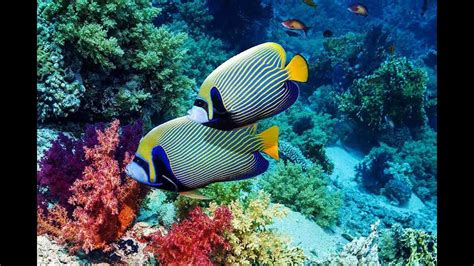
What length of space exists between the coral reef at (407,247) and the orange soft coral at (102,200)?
10.3ft

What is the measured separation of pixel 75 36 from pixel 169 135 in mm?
2756

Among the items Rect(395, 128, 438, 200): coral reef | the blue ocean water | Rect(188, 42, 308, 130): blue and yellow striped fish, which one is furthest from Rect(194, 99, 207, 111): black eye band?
Rect(395, 128, 438, 200): coral reef

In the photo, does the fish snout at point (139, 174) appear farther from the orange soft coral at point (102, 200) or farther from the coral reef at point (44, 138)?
the coral reef at point (44, 138)

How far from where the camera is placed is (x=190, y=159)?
176 centimetres

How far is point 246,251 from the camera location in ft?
9.48

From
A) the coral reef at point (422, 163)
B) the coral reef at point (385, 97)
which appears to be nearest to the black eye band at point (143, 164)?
the coral reef at point (385, 97)

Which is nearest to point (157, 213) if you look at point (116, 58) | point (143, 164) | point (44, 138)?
point (44, 138)

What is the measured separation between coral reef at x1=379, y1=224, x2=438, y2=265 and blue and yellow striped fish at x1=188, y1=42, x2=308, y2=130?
3.39 meters

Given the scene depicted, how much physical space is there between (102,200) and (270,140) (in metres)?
1.41

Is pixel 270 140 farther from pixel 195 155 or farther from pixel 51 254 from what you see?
pixel 51 254

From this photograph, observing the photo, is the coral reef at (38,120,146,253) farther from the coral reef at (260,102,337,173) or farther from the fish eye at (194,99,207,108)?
the coral reef at (260,102,337,173)

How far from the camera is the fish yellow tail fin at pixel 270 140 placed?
179cm

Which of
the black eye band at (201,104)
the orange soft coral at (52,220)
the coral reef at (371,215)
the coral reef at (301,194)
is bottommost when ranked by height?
the coral reef at (371,215)
